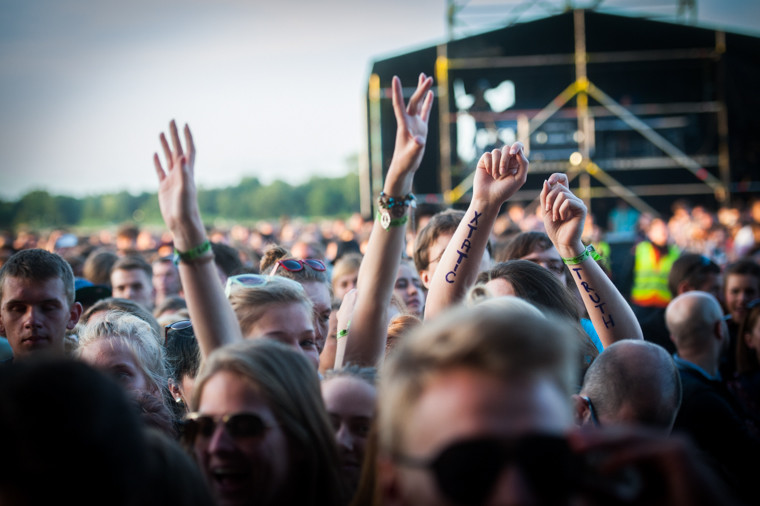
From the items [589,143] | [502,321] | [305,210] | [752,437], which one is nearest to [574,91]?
[589,143]

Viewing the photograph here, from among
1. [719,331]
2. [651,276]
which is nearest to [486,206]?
[719,331]

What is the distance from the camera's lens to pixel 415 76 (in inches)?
568

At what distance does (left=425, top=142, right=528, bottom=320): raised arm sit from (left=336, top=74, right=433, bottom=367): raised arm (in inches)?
→ 18.6

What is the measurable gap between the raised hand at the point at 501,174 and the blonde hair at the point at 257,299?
0.88 metres

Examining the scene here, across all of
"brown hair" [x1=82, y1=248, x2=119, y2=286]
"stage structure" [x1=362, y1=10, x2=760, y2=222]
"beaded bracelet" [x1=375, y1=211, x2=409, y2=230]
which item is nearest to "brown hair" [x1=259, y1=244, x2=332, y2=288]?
"beaded bracelet" [x1=375, y1=211, x2=409, y2=230]

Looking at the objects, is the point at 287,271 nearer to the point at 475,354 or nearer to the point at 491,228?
the point at 491,228

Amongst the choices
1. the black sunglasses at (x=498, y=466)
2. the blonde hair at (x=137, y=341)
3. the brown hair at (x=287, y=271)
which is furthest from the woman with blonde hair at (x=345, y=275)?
the black sunglasses at (x=498, y=466)

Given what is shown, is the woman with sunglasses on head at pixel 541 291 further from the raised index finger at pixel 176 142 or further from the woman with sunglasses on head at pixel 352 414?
the raised index finger at pixel 176 142

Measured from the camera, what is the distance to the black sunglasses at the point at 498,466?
1.17 metres

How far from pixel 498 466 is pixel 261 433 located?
0.87 meters

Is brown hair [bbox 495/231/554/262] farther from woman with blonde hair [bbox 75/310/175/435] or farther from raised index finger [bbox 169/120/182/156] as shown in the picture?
raised index finger [bbox 169/120/182/156]

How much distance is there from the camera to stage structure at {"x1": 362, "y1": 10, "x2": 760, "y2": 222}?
13953 millimetres

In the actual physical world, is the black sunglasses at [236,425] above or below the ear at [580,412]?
above

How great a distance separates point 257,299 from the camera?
2609 millimetres
